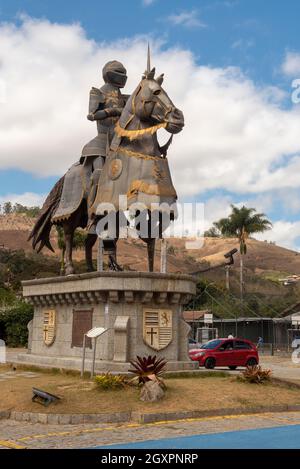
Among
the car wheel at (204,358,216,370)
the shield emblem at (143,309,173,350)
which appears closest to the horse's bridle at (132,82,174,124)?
the shield emblem at (143,309,173,350)

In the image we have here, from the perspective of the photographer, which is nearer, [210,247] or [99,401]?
[99,401]

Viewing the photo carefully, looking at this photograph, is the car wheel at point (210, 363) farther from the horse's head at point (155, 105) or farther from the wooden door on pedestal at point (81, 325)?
the horse's head at point (155, 105)

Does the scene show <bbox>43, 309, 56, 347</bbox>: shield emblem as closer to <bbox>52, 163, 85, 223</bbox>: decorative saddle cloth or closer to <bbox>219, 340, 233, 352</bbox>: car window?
<bbox>52, 163, 85, 223</bbox>: decorative saddle cloth

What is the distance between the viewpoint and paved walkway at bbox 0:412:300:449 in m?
9.75

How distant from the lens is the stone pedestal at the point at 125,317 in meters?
15.9

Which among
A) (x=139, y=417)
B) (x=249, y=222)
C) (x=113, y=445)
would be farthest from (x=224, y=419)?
(x=249, y=222)

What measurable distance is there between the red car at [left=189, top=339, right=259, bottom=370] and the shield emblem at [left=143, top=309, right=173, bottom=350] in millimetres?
8921

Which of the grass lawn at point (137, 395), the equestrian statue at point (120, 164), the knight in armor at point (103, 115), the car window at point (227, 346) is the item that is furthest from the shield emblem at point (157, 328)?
the car window at point (227, 346)

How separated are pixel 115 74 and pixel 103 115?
152 centimetres

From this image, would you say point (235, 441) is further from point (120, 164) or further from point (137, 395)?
point (120, 164)

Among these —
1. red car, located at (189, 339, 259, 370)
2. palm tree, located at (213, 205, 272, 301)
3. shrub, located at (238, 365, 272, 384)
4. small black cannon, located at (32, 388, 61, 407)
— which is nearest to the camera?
small black cannon, located at (32, 388, 61, 407)
